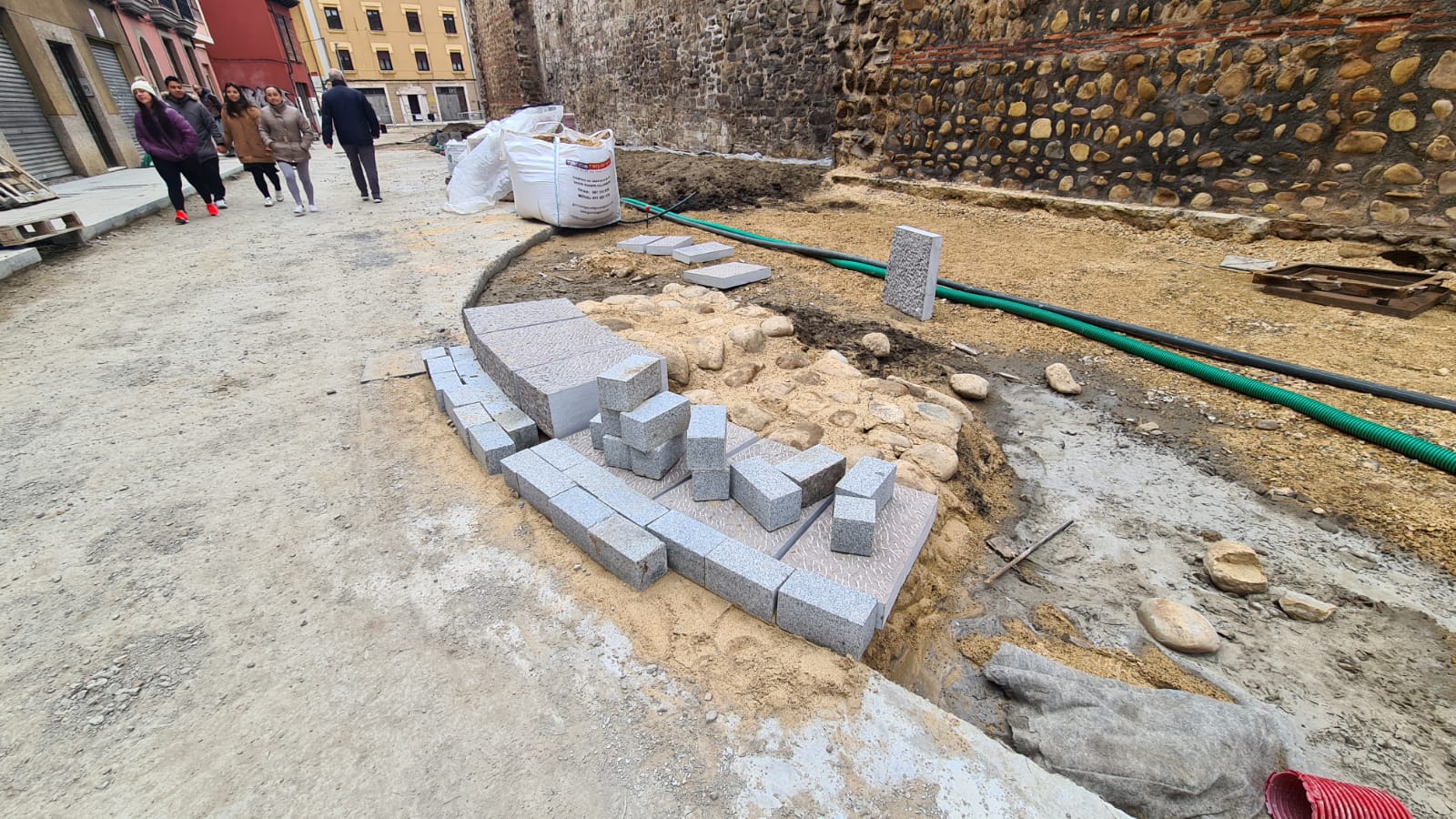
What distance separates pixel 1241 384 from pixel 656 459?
3166mm

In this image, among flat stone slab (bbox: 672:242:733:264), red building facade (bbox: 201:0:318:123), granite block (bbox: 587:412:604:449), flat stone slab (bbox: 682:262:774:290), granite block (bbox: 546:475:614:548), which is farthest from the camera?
red building facade (bbox: 201:0:318:123)

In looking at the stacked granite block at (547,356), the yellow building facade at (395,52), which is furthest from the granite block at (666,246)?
the yellow building facade at (395,52)

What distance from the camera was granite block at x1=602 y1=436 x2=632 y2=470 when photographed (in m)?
2.23

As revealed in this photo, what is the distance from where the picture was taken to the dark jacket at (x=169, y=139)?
20.1 feet

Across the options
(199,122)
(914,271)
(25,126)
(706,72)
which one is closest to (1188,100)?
(914,271)

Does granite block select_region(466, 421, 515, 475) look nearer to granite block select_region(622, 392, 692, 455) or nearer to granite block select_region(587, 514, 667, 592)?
granite block select_region(622, 392, 692, 455)

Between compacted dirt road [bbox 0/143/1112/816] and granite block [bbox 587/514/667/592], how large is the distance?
6cm

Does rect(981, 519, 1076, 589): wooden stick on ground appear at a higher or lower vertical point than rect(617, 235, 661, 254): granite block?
lower

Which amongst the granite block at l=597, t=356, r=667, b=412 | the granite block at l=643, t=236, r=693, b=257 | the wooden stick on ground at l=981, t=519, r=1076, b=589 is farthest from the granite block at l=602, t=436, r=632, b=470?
the granite block at l=643, t=236, r=693, b=257

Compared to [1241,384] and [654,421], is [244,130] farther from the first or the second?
[1241,384]

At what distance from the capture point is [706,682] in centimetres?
153

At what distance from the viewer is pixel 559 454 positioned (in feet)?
7.49

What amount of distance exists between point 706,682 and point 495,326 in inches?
90.3

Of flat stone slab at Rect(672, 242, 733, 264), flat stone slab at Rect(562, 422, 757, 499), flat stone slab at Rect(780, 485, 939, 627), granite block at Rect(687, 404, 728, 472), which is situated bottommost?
flat stone slab at Rect(780, 485, 939, 627)
